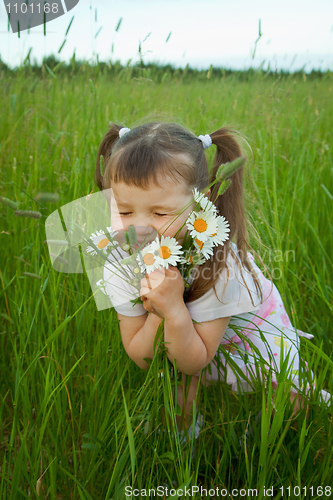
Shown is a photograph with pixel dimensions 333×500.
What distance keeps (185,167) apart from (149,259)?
1.23 ft

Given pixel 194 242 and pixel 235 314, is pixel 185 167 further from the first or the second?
pixel 235 314

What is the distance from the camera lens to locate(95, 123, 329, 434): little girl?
1.02 meters

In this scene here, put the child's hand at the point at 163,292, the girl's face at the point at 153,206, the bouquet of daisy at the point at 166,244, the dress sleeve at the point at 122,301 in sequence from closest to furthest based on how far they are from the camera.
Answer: the bouquet of daisy at the point at 166,244 < the child's hand at the point at 163,292 < the girl's face at the point at 153,206 < the dress sleeve at the point at 122,301

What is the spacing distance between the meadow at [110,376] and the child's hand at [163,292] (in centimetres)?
13

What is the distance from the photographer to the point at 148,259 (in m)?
0.90

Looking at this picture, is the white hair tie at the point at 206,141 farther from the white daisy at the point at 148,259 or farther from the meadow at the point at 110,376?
the white daisy at the point at 148,259

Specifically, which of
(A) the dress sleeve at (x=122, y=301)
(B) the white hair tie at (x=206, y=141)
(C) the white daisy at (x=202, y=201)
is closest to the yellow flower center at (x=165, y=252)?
(C) the white daisy at (x=202, y=201)

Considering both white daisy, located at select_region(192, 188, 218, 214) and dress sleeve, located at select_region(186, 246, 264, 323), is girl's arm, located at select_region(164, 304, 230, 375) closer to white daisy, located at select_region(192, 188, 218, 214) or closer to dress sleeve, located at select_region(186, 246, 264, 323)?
dress sleeve, located at select_region(186, 246, 264, 323)

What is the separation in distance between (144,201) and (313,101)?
121 inches

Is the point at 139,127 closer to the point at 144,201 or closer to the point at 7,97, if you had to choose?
the point at 144,201

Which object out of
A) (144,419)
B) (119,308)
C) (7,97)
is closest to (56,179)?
(7,97)

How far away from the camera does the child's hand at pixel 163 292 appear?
3.16 feet

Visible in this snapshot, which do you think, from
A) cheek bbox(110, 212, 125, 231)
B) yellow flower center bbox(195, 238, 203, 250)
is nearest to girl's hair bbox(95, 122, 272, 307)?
cheek bbox(110, 212, 125, 231)

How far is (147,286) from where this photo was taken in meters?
0.96
